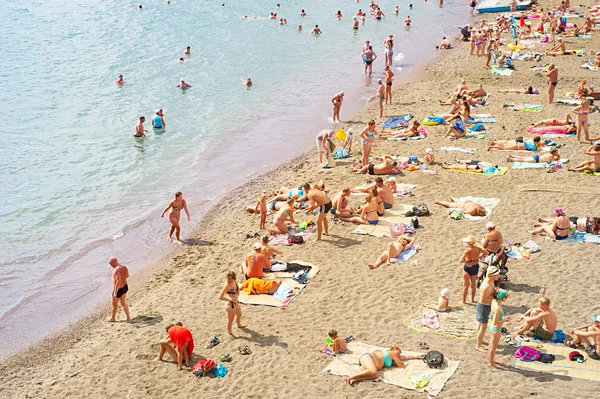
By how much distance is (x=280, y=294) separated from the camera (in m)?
11.4

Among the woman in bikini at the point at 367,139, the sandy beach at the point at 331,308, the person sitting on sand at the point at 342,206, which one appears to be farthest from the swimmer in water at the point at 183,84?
the person sitting on sand at the point at 342,206

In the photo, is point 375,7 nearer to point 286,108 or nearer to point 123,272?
point 286,108

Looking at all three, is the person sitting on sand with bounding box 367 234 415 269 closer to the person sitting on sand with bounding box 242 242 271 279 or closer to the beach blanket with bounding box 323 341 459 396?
the person sitting on sand with bounding box 242 242 271 279

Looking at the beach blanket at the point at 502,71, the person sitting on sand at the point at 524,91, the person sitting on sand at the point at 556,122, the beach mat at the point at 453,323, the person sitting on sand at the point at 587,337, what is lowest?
the beach mat at the point at 453,323

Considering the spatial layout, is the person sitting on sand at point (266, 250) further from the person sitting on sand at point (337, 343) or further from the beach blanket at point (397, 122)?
the beach blanket at point (397, 122)

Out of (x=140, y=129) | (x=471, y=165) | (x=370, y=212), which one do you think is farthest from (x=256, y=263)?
(x=140, y=129)

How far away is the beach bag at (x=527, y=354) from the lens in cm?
875

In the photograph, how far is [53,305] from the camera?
13000 mm

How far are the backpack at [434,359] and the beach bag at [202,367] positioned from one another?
3.10m

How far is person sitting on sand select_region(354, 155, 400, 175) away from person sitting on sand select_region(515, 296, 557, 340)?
7.74 m

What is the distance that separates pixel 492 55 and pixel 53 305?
2230cm

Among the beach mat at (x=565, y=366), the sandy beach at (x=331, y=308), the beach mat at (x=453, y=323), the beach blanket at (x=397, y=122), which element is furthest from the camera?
the beach blanket at (x=397, y=122)

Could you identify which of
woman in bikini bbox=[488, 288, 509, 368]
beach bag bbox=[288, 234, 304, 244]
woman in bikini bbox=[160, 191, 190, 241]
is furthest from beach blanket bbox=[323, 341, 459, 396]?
woman in bikini bbox=[160, 191, 190, 241]

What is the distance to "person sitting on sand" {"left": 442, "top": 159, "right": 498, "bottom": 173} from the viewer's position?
1606cm
